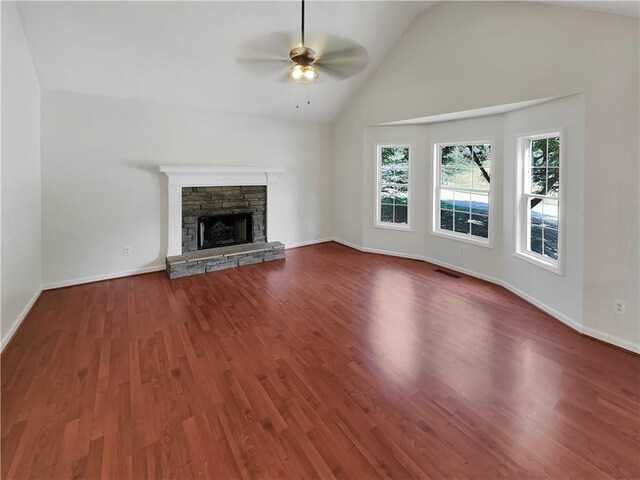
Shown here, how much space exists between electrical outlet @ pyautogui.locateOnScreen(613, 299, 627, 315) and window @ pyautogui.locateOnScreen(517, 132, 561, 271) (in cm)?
63

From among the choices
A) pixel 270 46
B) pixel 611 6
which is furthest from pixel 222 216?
pixel 611 6

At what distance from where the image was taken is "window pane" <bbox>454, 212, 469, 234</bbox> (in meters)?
4.91

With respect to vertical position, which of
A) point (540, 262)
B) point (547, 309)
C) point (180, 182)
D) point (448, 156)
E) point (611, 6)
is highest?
point (611, 6)

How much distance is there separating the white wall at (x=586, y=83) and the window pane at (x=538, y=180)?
0.71m

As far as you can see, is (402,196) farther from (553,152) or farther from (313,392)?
(313,392)

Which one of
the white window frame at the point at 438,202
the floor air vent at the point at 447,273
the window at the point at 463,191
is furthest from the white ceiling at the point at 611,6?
the floor air vent at the point at 447,273

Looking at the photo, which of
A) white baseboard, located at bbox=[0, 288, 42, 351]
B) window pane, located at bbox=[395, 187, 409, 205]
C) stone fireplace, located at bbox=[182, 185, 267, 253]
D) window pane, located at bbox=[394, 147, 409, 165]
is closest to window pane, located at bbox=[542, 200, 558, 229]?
window pane, located at bbox=[395, 187, 409, 205]

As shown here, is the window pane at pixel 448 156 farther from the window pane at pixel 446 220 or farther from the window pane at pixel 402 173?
the window pane at pixel 446 220

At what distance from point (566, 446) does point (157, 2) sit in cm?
518

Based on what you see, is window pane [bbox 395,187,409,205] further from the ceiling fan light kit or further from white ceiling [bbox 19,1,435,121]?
the ceiling fan light kit

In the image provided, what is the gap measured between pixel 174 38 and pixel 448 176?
4521 millimetres

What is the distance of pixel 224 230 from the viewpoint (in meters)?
5.61

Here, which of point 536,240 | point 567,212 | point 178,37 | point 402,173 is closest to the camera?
point 567,212

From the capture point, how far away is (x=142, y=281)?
14.7 ft
